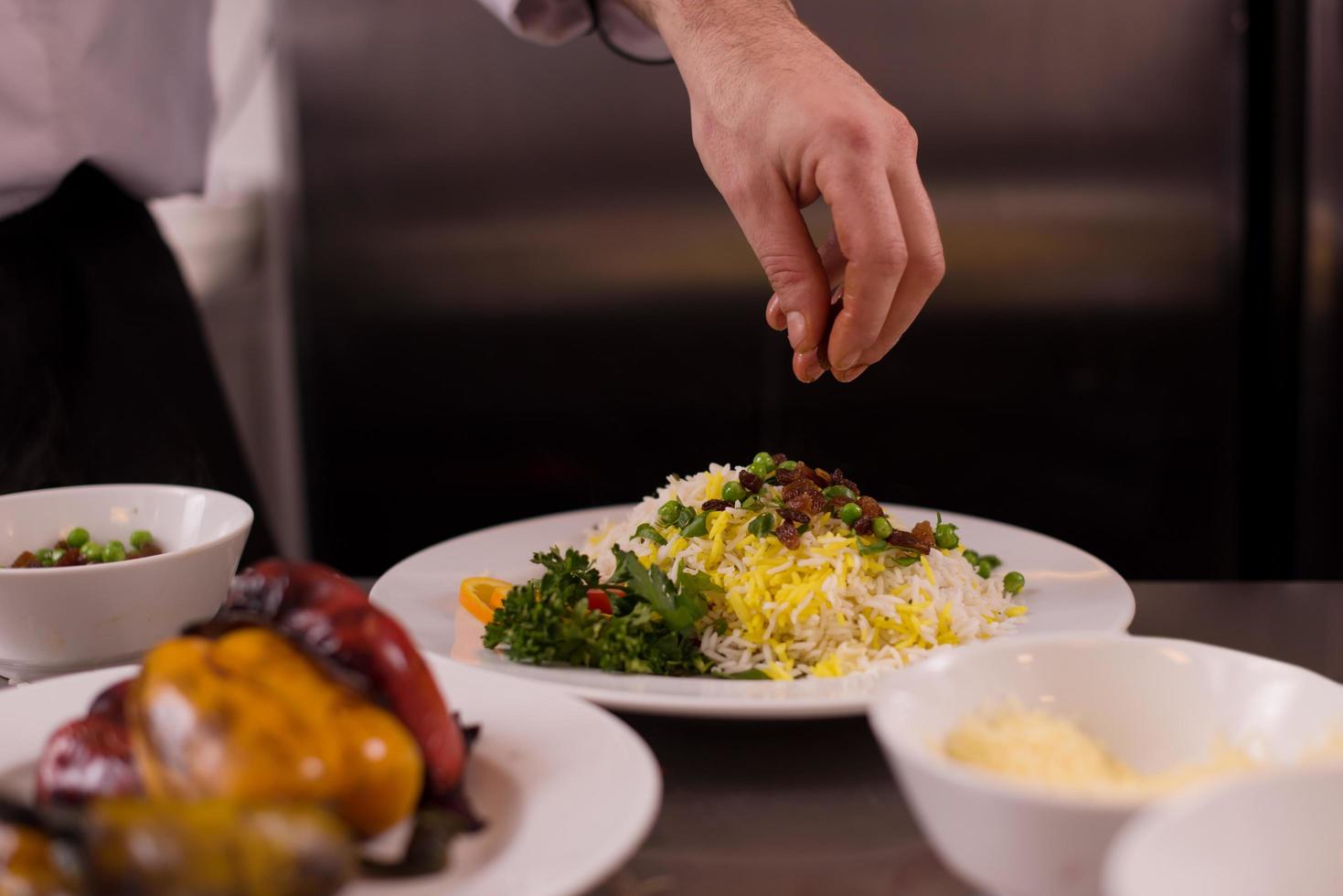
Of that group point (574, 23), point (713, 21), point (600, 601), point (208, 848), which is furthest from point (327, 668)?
point (574, 23)

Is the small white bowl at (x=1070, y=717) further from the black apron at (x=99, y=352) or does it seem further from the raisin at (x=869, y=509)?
the black apron at (x=99, y=352)

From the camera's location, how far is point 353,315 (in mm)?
3656

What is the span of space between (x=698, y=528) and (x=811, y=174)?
1.50 feet

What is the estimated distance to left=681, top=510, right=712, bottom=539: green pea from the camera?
157 cm

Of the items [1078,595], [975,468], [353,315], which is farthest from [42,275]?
[975,468]

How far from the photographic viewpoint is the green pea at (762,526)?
1.54 metres

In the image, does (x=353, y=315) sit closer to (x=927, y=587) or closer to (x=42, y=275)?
(x=42, y=275)

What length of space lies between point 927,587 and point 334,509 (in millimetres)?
2621

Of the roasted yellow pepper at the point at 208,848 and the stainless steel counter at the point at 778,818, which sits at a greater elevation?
the roasted yellow pepper at the point at 208,848

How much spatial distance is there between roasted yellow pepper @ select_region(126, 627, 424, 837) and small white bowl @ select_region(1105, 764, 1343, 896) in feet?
1.34

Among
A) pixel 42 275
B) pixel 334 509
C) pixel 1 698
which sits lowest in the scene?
pixel 334 509

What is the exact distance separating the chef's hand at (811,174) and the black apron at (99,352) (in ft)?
3.52

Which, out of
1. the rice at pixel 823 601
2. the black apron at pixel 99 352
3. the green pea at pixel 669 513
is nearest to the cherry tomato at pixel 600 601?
the rice at pixel 823 601

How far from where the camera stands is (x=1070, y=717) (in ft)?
2.86
